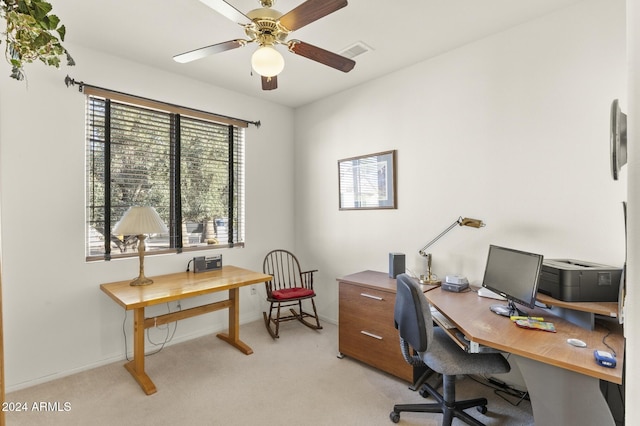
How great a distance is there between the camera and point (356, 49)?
2715mm

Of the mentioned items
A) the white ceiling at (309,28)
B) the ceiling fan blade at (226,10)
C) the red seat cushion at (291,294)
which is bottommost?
the red seat cushion at (291,294)

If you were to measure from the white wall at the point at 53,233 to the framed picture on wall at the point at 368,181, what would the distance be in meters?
2.01

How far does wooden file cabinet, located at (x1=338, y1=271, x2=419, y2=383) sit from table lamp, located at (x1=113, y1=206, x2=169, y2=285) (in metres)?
1.73

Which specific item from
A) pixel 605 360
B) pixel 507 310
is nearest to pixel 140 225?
pixel 507 310

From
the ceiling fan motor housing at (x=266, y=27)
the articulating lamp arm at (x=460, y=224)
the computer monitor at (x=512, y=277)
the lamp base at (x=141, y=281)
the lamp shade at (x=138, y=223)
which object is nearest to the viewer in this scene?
the ceiling fan motor housing at (x=266, y=27)

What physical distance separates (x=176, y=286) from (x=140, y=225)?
0.60m

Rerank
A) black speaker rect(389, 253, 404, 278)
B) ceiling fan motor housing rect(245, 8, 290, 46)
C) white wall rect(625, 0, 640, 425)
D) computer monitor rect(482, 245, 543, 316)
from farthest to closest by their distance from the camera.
Answer: black speaker rect(389, 253, 404, 278) < computer monitor rect(482, 245, 543, 316) < ceiling fan motor housing rect(245, 8, 290, 46) < white wall rect(625, 0, 640, 425)

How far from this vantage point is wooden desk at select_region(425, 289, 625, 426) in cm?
135

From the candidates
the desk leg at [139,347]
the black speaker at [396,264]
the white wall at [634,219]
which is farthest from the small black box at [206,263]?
the white wall at [634,219]

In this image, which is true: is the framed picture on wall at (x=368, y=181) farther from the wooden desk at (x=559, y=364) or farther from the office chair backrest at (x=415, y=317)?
the wooden desk at (x=559, y=364)

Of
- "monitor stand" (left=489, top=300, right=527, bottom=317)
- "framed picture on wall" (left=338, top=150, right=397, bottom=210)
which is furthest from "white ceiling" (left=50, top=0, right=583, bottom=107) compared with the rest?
"monitor stand" (left=489, top=300, right=527, bottom=317)

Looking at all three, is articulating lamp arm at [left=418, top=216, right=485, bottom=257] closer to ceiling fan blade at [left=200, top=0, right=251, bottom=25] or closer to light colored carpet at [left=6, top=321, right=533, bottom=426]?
light colored carpet at [left=6, top=321, right=533, bottom=426]

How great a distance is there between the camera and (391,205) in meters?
3.21

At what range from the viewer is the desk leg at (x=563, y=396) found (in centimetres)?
136
